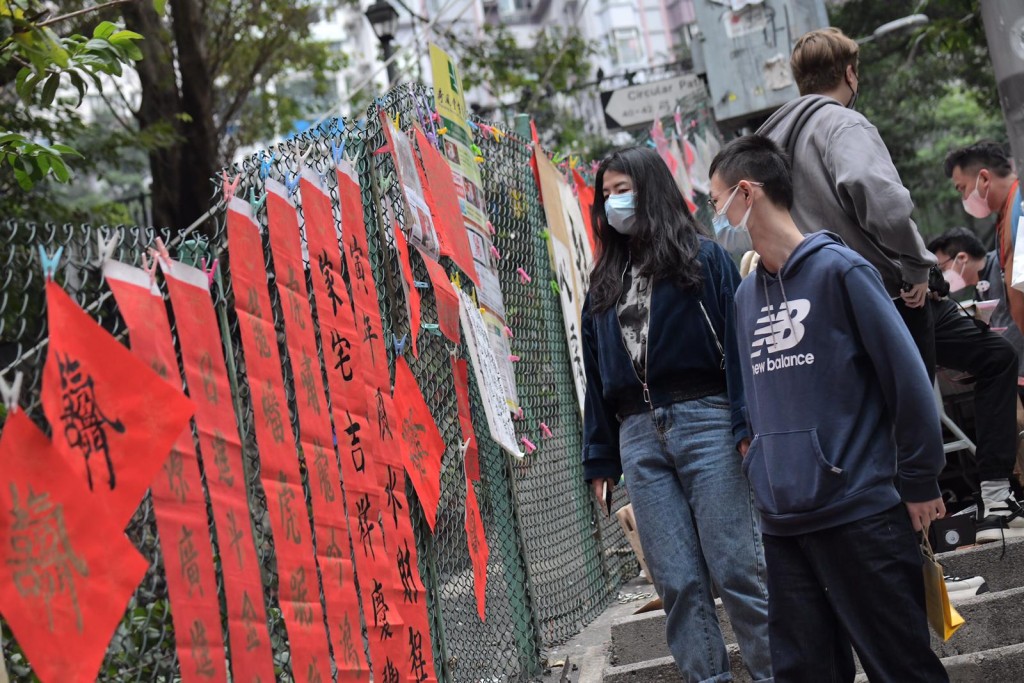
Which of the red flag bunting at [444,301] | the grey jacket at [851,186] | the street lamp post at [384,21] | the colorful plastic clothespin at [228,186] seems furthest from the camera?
the street lamp post at [384,21]

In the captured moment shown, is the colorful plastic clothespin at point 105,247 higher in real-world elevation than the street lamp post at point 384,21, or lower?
lower

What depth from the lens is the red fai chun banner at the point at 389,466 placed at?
391cm

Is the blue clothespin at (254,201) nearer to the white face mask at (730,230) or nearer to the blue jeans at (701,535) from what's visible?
the white face mask at (730,230)

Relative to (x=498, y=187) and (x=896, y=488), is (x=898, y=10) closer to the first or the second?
(x=498, y=187)

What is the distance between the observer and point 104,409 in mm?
2525

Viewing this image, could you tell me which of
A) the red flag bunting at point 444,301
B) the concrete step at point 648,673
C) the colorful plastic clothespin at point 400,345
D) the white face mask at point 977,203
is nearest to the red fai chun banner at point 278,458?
the colorful plastic clothespin at point 400,345

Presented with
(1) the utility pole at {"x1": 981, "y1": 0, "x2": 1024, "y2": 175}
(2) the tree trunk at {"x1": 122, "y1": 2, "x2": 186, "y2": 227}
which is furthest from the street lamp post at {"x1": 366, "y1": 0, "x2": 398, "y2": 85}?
(1) the utility pole at {"x1": 981, "y1": 0, "x2": 1024, "y2": 175}

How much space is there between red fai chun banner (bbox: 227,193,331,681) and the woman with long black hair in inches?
56.6

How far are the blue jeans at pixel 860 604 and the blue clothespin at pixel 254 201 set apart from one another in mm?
1777

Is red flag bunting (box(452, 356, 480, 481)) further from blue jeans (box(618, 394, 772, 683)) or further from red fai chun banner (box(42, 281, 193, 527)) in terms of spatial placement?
red fai chun banner (box(42, 281, 193, 527))

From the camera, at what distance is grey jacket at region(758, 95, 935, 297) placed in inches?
170

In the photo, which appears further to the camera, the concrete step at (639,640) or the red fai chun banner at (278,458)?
the concrete step at (639,640)

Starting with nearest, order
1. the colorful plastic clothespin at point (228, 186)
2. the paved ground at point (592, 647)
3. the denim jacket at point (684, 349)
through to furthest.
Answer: the colorful plastic clothespin at point (228, 186) → the denim jacket at point (684, 349) → the paved ground at point (592, 647)

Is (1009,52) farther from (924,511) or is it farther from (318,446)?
(318,446)
